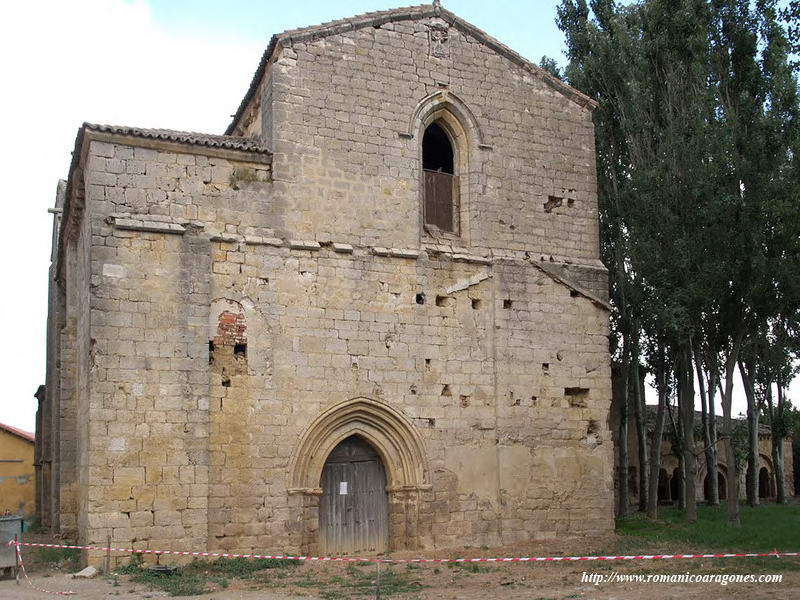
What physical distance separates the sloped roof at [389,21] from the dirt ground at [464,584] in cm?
741

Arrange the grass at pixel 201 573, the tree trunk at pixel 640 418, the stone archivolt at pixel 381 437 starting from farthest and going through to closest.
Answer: the tree trunk at pixel 640 418 → the stone archivolt at pixel 381 437 → the grass at pixel 201 573

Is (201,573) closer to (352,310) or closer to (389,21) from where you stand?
(352,310)

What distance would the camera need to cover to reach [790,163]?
15562mm

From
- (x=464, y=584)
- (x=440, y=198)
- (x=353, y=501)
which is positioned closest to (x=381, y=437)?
(x=353, y=501)

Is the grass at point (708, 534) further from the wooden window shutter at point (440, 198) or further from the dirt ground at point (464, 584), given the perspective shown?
the wooden window shutter at point (440, 198)

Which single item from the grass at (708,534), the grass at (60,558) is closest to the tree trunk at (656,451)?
the grass at (708,534)

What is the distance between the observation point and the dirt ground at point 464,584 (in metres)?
10.1

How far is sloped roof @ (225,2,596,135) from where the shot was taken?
45.7ft

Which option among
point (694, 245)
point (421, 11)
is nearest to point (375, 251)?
point (421, 11)

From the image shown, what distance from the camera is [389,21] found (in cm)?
1464

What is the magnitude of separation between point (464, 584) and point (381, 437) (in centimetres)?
325

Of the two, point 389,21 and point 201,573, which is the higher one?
point 389,21

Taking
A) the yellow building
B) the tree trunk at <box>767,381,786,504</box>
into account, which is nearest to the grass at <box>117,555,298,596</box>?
the yellow building

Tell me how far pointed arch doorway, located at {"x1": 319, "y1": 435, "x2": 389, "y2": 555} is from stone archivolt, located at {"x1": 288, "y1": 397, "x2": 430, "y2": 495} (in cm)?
25
